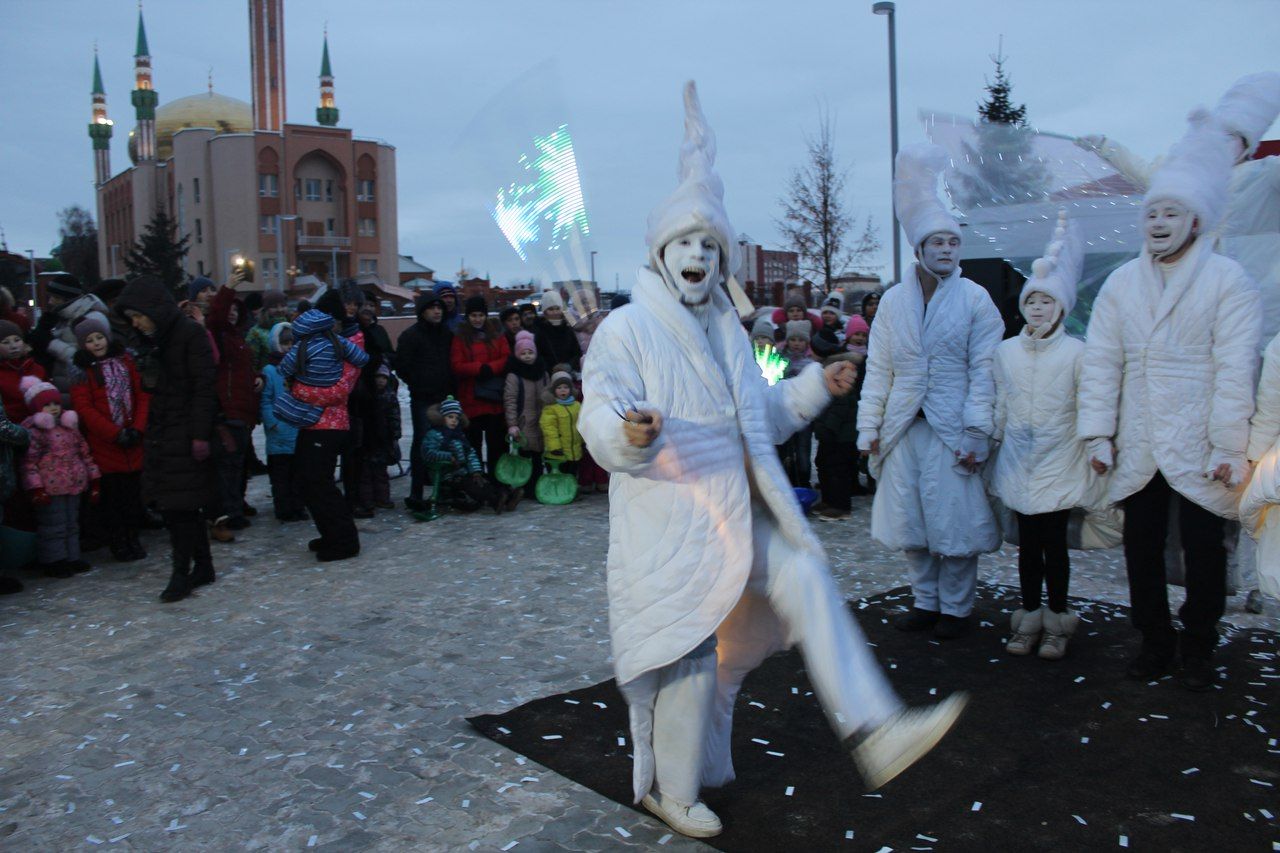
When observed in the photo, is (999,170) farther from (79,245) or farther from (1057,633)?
(79,245)

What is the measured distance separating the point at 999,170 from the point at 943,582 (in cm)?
620

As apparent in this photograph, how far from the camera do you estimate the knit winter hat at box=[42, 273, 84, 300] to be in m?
8.16

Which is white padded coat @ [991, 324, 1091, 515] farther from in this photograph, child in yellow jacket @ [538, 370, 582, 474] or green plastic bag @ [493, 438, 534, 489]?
green plastic bag @ [493, 438, 534, 489]

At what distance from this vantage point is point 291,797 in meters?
3.84

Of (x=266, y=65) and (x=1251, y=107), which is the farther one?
(x=266, y=65)

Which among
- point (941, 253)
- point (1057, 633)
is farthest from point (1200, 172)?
point (1057, 633)

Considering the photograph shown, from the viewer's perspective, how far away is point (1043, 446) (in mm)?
5121

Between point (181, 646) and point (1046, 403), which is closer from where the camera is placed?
point (1046, 403)

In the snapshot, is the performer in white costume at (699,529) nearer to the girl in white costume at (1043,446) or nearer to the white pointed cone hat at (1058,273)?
the girl in white costume at (1043,446)

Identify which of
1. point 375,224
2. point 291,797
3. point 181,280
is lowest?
point 291,797

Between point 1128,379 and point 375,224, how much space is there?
70.2m

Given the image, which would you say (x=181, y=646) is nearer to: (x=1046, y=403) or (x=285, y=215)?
(x=1046, y=403)

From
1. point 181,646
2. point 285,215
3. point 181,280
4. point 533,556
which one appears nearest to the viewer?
point 181,646

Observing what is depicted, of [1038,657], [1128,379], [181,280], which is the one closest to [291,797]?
[1038,657]
